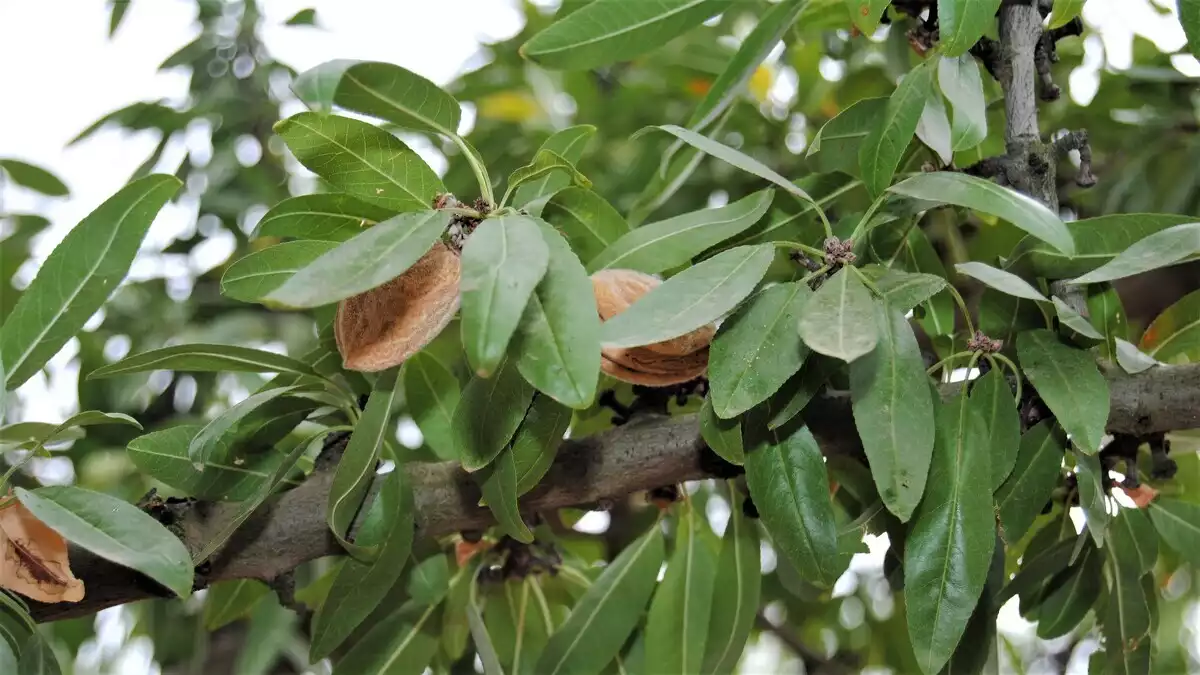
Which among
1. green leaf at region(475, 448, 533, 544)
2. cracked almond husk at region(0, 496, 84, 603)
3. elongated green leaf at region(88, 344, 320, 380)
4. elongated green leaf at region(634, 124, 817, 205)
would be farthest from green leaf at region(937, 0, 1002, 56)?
cracked almond husk at region(0, 496, 84, 603)

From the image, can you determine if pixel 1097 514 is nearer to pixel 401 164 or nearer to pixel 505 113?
pixel 401 164

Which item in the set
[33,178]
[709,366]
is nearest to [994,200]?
[709,366]

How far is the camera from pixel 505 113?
136 cm

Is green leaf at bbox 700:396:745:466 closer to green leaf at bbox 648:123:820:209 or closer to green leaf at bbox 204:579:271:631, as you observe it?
green leaf at bbox 648:123:820:209

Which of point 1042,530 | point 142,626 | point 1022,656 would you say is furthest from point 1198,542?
point 142,626

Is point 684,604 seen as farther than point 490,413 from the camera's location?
Yes

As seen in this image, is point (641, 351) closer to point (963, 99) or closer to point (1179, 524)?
point (963, 99)

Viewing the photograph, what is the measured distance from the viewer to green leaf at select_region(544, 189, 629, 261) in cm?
68

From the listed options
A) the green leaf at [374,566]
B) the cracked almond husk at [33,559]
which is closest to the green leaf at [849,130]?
the green leaf at [374,566]

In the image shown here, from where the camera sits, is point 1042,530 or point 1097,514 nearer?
point 1097,514

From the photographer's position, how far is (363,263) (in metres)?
0.47

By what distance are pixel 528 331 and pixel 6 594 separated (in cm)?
35

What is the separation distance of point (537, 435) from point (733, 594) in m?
0.26

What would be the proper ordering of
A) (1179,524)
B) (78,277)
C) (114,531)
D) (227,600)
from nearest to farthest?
(114,531) < (78,277) < (1179,524) < (227,600)
